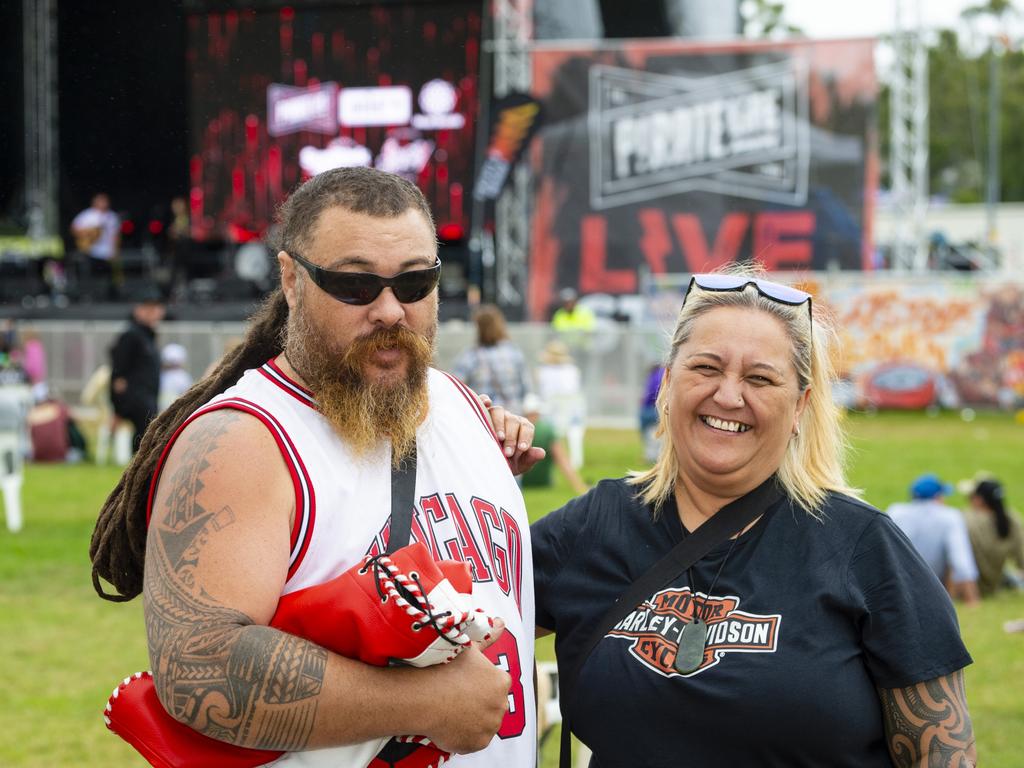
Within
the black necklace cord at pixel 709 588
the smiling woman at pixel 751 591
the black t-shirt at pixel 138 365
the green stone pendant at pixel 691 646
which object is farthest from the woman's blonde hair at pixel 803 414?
the black t-shirt at pixel 138 365

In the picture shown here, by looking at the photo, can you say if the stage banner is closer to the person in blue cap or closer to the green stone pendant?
the person in blue cap

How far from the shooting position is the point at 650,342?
812 inches

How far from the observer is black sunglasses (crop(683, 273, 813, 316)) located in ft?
8.80

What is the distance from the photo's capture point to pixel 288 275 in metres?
2.48

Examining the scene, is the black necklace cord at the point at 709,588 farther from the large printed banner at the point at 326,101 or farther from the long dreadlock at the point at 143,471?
the large printed banner at the point at 326,101

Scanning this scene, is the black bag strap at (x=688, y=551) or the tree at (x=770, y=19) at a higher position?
the tree at (x=770, y=19)

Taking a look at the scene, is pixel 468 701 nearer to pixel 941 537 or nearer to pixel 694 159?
pixel 941 537

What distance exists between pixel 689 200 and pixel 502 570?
2095 cm

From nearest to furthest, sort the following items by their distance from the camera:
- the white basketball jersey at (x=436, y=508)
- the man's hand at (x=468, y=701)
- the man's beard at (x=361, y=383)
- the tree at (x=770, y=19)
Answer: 1. the man's hand at (x=468, y=701)
2. the white basketball jersey at (x=436, y=508)
3. the man's beard at (x=361, y=383)
4. the tree at (x=770, y=19)

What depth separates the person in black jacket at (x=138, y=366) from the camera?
47.2ft

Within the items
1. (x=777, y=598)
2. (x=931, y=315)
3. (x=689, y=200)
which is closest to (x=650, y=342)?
(x=689, y=200)

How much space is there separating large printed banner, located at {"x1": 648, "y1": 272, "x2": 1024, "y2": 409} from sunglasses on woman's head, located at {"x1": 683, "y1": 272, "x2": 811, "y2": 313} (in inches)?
803

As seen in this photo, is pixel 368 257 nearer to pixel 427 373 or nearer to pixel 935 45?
pixel 427 373

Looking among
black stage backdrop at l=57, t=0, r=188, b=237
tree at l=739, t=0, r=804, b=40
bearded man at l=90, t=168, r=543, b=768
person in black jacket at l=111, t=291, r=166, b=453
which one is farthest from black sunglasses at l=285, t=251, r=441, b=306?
tree at l=739, t=0, r=804, b=40
